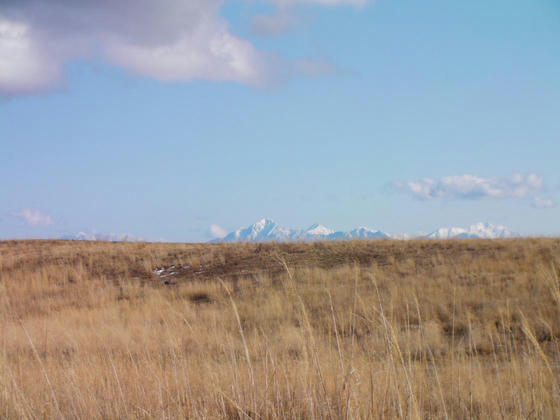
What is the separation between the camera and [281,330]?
27.4 feet

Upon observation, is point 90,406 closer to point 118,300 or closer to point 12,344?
point 12,344

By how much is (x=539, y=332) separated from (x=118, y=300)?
11.7m

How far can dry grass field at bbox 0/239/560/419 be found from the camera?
370cm

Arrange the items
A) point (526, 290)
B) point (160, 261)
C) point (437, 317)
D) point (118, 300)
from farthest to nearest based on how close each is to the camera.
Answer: point (160, 261), point (118, 300), point (526, 290), point (437, 317)

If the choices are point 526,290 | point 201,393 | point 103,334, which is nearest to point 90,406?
point 201,393

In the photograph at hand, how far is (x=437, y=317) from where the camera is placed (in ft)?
30.4

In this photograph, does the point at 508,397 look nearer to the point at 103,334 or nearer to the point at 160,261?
the point at 103,334

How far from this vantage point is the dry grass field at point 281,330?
12.1ft

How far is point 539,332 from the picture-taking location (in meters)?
7.97

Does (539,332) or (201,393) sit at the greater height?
(201,393)

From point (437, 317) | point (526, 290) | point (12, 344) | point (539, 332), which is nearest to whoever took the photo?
point (539, 332)

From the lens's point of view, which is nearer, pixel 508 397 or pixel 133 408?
pixel 133 408

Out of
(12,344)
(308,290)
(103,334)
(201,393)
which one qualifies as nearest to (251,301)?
(308,290)

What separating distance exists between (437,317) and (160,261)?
45.1 ft
